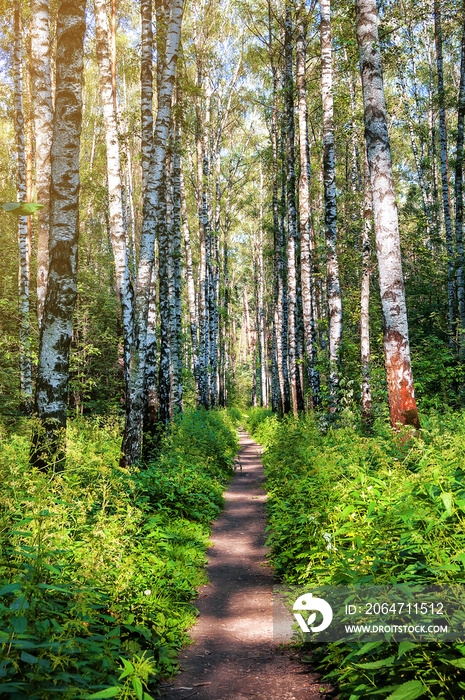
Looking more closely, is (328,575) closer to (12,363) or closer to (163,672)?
(163,672)

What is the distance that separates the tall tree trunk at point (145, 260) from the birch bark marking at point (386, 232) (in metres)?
3.43

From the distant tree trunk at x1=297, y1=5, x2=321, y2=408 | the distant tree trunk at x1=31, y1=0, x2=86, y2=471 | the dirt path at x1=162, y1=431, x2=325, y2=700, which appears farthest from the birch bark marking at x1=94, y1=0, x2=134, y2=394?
the distant tree trunk at x1=297, y1=5, x2=321, y2=408

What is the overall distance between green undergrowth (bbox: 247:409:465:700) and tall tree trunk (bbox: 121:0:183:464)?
293cm

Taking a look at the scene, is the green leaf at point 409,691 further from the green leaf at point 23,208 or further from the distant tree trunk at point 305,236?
the distant tree trunk at point 305,236

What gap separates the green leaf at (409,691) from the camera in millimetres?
2226

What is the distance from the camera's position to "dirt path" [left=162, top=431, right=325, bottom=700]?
132 inches

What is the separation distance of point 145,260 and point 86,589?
6103 mm

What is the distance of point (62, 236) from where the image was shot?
5.30 meters

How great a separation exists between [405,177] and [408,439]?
33.3 meters

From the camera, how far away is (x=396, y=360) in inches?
250

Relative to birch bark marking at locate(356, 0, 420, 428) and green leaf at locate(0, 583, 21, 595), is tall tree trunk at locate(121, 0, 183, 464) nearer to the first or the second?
birch bark marking at locate(356, 0, 420, 428)

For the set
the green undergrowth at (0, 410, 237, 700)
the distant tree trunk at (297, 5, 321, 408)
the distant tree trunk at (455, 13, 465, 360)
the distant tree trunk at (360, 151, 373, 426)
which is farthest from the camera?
the distant tree trunk at (455, 13, 465, 360)

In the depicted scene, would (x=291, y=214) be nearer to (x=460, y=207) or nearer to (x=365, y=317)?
(x=460, y=207)

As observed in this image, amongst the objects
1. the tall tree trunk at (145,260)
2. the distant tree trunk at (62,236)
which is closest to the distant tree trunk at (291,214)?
the tall tree trunk at (145,260)
